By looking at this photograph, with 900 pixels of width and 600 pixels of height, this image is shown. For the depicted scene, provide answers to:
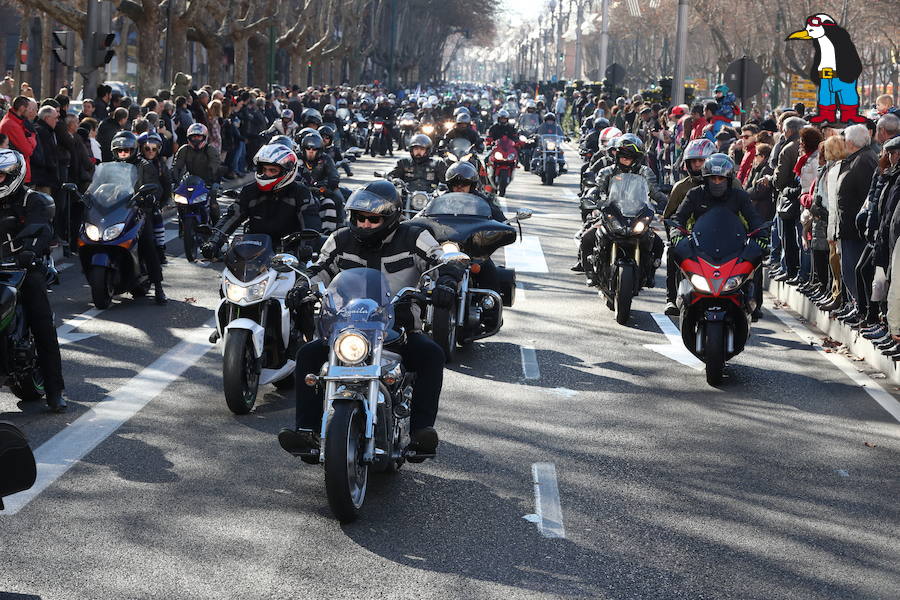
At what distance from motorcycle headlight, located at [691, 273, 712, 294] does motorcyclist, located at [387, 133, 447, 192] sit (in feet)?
22.2

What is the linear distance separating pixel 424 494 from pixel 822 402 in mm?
4021

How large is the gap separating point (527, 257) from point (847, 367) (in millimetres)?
7781

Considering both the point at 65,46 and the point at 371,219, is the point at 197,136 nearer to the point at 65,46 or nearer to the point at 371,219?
the point at 65,46

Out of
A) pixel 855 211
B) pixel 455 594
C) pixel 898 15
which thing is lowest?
pixel 455 594

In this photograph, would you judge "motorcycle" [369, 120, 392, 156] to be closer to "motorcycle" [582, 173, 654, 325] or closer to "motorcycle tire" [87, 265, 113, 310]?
"motorcycle" [582, 173, 654, 325]

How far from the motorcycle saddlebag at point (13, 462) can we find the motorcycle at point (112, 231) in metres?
8.83

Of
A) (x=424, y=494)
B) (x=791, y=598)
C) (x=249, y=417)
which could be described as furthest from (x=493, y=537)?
(x=249, y=417)

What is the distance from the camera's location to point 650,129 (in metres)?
30.7

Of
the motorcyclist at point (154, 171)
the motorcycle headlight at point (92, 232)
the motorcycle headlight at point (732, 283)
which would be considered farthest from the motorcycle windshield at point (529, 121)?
the motorcycle headlight at point (732, 283)

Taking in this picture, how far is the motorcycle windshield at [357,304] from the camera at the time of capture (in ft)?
23.4

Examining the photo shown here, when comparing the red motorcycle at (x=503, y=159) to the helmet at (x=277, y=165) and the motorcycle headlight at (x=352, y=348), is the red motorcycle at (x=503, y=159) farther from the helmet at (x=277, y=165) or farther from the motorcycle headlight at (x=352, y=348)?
the motorcycle headlight at (x=352, y=348)

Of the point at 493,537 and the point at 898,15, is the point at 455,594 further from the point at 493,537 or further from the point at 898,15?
the point at 898,15

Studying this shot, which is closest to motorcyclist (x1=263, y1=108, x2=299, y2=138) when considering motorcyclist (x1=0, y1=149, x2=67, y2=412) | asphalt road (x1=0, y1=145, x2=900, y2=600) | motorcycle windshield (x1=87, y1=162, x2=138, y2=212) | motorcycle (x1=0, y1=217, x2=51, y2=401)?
motorcycle windshield (x1=87, y1=162, x2=138, y2=212)

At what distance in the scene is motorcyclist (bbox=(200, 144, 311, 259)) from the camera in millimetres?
11336
